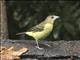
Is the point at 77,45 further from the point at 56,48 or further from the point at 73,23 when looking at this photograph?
the point at 73,23

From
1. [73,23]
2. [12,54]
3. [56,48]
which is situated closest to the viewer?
[12,54]

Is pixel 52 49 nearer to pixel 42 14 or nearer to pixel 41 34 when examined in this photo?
pixel 41 34

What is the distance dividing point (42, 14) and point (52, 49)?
3.11 meters

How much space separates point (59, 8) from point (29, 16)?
58 centimetres

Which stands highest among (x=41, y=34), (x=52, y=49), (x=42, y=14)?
(x=42, y=14)

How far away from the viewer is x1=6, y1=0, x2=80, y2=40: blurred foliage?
25.9ft

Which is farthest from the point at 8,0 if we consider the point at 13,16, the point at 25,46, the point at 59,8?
the point at 25,46

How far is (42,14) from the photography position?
795 centimetres

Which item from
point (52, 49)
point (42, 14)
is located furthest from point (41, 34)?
point (42, 14)

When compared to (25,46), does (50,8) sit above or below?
above

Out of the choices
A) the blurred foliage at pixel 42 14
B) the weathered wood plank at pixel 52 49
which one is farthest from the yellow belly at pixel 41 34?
the blurred foliage at pixel 42 14

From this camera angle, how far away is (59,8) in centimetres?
802

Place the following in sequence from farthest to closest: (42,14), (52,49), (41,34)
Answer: (42,14) < (41,34) < (52,49)

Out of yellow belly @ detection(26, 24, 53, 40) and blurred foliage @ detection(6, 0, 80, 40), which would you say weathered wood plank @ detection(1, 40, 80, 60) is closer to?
yellow belly @ detection(26, 24, 53, 40)
